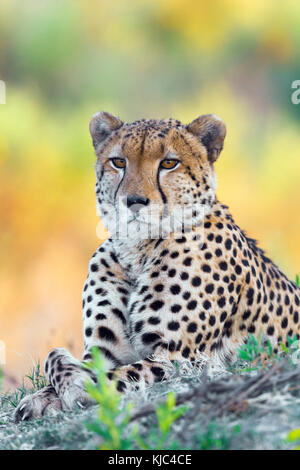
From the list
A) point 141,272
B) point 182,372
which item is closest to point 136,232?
point 141,272

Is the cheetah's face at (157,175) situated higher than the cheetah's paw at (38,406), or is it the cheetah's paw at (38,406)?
the cheetah's face at (157,175)

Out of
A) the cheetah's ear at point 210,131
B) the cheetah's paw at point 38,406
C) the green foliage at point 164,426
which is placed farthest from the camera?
the cheetah's ear at point 210,131

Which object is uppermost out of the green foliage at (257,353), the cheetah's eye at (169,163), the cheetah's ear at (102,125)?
the cheetah's ear at (102,125)

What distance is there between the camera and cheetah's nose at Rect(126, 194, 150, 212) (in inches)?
148

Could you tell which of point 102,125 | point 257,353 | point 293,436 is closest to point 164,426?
point 293,436

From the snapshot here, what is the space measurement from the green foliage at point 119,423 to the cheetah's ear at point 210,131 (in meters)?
1.99

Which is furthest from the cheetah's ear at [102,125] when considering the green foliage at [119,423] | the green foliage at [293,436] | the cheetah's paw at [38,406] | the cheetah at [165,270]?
the green foliage at [293,436]

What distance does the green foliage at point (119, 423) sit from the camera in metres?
2.39

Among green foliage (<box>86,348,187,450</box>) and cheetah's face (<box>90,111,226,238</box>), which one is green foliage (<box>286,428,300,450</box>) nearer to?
green foliage (<box>86,348,187,450</box>)

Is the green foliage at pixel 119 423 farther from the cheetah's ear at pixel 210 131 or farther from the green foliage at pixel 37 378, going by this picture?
the cheetah's ear at pixel 210 131

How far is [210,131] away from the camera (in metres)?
4.23

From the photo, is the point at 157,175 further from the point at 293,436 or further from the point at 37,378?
the point at 293,436
